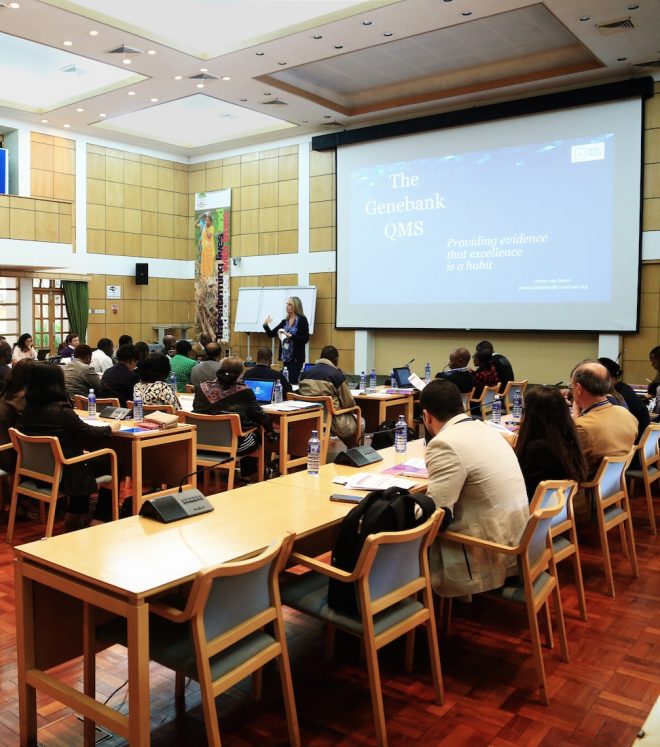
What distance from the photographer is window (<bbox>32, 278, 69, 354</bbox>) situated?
1273cm

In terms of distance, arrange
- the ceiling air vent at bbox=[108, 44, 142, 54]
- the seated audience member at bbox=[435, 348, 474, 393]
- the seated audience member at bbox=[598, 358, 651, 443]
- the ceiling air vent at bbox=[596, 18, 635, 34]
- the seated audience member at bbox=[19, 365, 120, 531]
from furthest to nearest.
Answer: the ceiling air vent at bbox=[108, 44, 142, 54] → the ceiling air vent at bbox=[596, 18, 635, 34] → the seated audience member at bbox=[435, 348, 474, 393] → the seated audience member at bbox=[598, 358, 651, 443] → the seated audience member at bbox=[19, 365, 120, 531]

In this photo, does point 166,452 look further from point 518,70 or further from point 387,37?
point 518,70

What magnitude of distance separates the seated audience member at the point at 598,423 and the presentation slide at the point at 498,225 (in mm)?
6056

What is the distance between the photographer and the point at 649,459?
5.07 metres

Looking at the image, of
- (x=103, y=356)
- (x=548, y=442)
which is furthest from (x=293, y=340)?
(x=548, y=442)

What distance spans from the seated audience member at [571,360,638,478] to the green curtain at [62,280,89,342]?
10833mm

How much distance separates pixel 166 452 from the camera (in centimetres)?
548

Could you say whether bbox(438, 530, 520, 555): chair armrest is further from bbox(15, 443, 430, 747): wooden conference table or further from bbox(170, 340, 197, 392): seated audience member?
bbox(170, 340, 197, 392): seated audience member

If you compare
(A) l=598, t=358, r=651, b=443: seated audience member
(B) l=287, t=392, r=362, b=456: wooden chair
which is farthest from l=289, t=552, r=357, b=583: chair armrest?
(B) l=287, t=392, r=362, b=456: wooden chair

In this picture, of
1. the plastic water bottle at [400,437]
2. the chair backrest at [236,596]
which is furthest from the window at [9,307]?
the chair backrest at [236,596]

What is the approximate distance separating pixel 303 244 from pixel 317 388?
22.5 ft

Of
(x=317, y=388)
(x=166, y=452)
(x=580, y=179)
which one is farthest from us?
(x=580, y=179)

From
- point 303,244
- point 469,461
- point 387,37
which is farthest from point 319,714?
point 303,244

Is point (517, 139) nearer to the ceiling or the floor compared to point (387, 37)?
nearer to the floor
